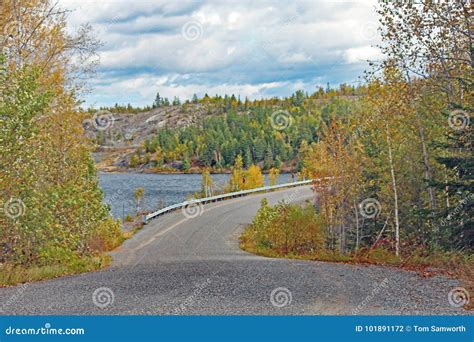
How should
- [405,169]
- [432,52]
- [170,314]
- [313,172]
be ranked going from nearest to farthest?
[170,314] → [432,52] → [405,169] → [313,172]

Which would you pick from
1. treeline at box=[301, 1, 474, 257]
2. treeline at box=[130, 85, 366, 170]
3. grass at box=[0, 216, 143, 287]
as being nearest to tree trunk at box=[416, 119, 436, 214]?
treeline at box=[301, 1, 474, 257]

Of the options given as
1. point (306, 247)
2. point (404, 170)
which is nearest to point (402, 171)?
point (404, 170)

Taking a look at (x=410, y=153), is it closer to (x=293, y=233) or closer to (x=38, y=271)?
(x=293, y=233)

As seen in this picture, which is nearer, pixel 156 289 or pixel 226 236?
pixel 156 289

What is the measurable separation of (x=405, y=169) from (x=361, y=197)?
2811mm

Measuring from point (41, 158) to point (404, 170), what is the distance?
13.7 meters

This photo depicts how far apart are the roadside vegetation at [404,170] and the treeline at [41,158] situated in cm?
870

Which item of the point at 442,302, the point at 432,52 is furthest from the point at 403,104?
the point at 442,302

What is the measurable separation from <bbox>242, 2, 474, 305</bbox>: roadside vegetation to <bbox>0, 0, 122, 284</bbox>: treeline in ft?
28.6

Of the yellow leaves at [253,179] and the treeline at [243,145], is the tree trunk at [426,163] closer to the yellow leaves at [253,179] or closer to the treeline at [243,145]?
the yellow leaves at [253,179]

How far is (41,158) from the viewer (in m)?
18.2

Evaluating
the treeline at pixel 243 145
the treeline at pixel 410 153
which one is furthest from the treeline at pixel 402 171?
the treeline at pixel 243 145

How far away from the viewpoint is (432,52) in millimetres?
17719

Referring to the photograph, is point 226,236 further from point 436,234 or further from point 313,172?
point 436,234
